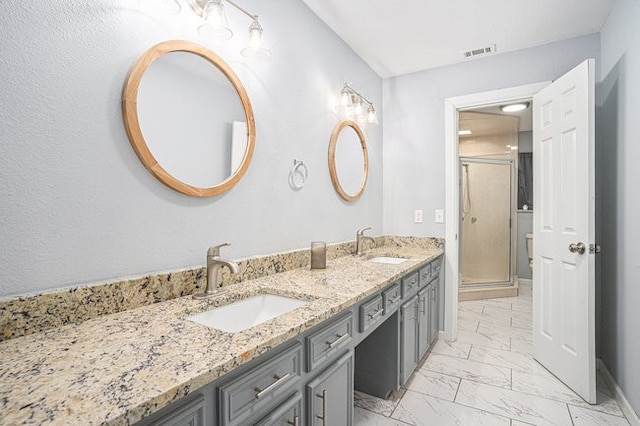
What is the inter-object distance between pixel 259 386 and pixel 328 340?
1.22 feet

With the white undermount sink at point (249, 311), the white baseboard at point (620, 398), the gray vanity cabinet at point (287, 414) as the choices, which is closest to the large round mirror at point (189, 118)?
the white undermount sink at point (249, 311)

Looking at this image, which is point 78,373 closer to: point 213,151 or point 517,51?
point 213,151

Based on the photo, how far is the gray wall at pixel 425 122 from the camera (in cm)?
269

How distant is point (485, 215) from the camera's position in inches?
184

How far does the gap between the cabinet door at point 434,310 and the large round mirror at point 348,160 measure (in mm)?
977

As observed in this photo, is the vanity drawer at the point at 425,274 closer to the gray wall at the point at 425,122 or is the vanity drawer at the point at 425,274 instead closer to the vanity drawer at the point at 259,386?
the gray wall at the point at 425,122

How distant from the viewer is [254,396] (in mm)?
874

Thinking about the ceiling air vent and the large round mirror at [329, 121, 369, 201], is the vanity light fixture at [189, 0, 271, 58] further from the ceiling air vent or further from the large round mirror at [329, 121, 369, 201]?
the ceiling air vent

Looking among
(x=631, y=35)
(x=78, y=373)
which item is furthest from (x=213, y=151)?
(x=631, y=35)

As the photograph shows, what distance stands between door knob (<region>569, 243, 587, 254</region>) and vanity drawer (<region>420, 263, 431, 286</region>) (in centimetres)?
91

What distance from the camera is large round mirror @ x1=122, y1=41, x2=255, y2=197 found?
1172 millimetres

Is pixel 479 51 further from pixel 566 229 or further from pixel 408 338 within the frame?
pixel 408 338

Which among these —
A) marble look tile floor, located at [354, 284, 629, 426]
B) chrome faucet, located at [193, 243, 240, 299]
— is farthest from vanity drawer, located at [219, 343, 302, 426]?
marble look tile floor, located at [354, 284, 629, 426]

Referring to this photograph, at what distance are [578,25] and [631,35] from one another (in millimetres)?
598
